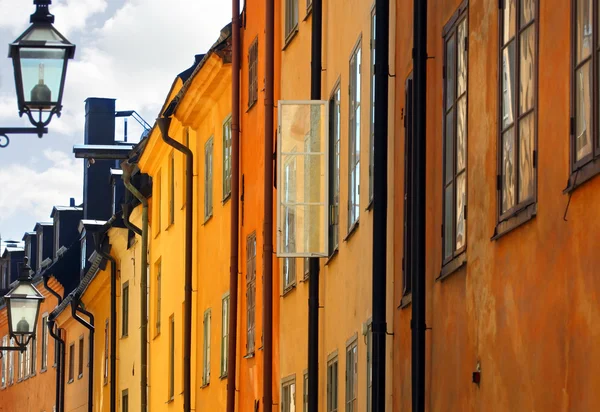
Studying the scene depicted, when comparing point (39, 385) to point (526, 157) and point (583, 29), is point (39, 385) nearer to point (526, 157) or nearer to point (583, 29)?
point (526, 157)

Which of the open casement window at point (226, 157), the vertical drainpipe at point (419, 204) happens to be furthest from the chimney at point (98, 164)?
the vertical drainpipe at point (419, 204)

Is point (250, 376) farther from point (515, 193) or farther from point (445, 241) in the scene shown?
point (515, 193)

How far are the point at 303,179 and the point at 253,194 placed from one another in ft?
19.5

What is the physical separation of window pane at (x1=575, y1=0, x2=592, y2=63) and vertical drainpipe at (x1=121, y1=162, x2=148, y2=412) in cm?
2346

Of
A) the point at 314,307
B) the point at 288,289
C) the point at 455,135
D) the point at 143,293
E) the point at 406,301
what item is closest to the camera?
the point at 455,135

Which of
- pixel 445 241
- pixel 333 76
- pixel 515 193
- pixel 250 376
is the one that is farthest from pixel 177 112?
pixel 515 193

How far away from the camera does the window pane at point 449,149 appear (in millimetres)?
10717

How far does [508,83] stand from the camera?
906cm

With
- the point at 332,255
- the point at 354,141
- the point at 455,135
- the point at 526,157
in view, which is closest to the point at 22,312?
the point at 332,255

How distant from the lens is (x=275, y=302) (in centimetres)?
1988

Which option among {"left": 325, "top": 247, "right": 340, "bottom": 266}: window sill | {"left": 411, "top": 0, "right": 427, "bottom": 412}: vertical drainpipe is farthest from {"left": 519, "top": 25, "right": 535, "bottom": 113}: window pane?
{"left": 325, "top": 247, "right": 340, "bottom": 266}: window sill

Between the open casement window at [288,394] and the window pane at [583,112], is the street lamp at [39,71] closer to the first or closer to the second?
the window pane at [583,112]

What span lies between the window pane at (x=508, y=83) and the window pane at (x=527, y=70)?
21 centimetres

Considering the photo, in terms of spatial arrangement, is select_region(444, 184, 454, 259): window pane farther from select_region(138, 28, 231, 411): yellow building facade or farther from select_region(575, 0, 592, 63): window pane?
select_region(138, 28, 231, 411): yellow building facade
